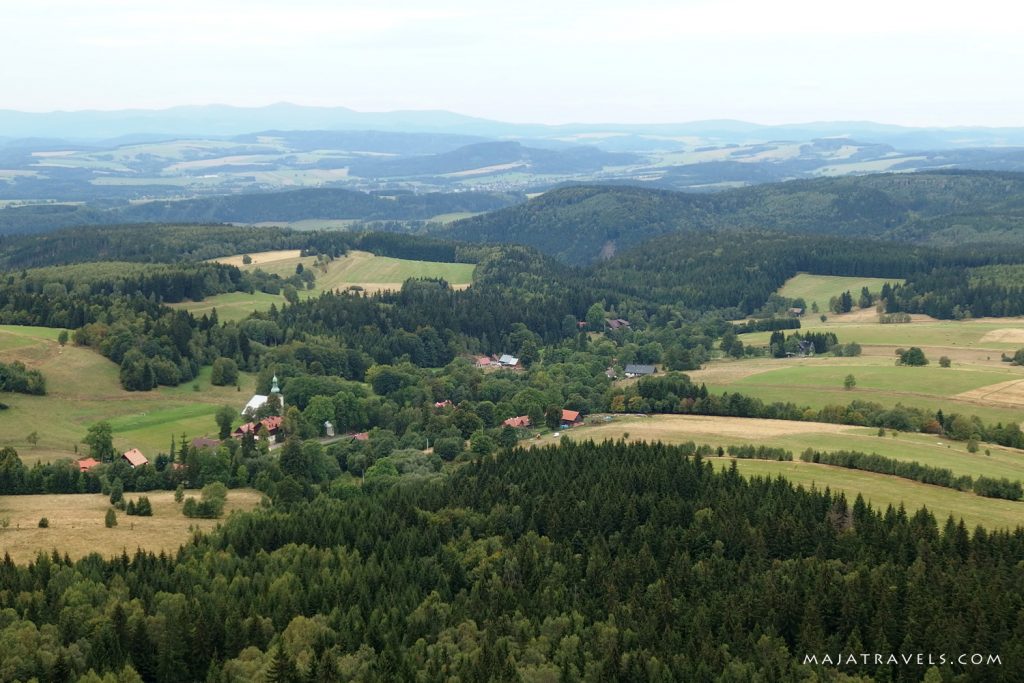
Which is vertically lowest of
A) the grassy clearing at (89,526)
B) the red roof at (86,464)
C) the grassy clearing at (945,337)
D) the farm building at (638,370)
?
the farm building at (638,370)

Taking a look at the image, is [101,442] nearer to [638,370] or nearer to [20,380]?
[20,380]

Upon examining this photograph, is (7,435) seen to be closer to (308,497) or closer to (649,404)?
(308,497)

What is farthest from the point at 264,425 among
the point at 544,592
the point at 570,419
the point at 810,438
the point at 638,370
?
the point at 544,592

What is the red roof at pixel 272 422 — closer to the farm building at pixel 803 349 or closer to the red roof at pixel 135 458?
the red roof at pixel 135 458

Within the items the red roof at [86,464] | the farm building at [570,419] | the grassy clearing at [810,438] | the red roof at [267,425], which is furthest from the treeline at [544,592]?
the farm building at [570,419]

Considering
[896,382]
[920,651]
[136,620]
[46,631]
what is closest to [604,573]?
[920,651]

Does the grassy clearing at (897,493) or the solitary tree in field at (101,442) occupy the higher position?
the grassy clearing at (897,493)
